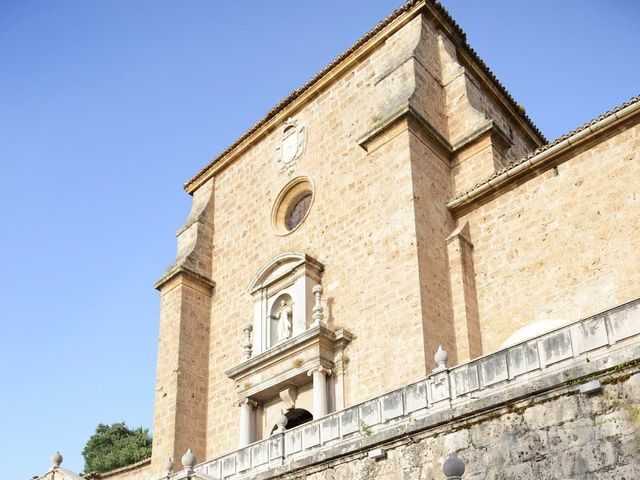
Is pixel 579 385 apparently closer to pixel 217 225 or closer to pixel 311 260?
pixel 311 260

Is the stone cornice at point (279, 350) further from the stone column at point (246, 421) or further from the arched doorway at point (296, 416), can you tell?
the arched doorway at point (296, 416)

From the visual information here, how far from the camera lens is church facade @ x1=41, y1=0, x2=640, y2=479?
9602 millimetres

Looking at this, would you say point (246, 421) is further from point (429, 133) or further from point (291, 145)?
point (429, 133)

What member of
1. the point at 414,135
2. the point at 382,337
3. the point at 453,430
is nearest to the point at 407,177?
the point at 414,135

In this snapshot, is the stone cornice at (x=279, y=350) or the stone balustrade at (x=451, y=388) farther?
the stone cornice at (x=279, y=350)

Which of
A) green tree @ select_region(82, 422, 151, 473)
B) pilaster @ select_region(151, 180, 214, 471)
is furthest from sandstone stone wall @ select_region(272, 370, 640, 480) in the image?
green tree @ select_region(82, 422, 151, 473)

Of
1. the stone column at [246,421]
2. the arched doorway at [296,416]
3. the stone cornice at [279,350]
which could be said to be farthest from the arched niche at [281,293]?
the arched doorway at [296,416]

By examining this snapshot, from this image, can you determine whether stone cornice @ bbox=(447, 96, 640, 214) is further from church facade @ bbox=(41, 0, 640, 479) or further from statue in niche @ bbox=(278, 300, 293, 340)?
statue in niche @ bbox=(278, 300, 293, 340)

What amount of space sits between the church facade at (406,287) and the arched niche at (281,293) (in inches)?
2.0

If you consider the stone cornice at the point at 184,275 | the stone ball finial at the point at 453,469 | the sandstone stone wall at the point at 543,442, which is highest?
the stone cornice at the point at 184,275

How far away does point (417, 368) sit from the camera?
14164 millimetres

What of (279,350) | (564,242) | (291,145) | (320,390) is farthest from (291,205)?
(564,242)

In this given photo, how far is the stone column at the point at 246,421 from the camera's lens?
17.5 m

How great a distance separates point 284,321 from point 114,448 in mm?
25515
